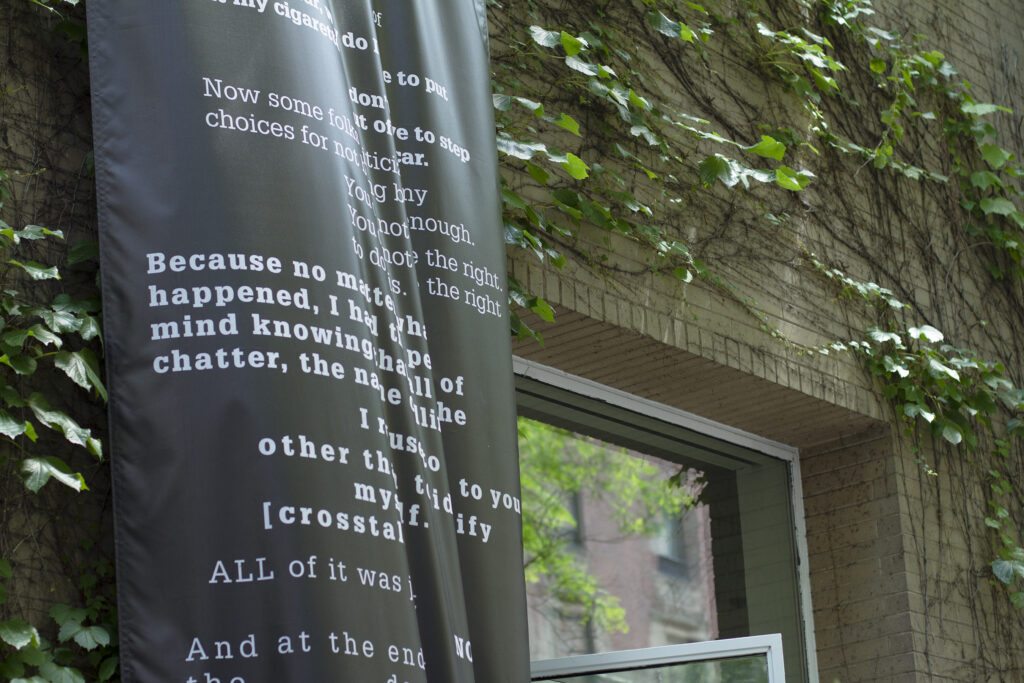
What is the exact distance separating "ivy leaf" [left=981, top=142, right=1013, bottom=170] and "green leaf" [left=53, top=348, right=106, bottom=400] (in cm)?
427

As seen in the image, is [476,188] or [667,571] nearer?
[476,188]

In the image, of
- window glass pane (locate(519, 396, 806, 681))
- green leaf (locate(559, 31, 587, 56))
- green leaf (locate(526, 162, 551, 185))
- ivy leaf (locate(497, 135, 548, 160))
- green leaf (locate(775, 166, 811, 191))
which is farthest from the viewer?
window glass pane (locate(519, 396, 806, 681))

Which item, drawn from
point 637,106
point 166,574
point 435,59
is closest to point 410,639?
point 166,574

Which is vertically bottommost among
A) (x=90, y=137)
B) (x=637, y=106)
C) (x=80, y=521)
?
(x=80, y=521)

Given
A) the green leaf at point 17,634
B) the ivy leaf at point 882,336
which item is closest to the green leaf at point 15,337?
the green leaf at point 17,634

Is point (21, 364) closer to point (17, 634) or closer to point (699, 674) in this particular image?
point (17, 634)

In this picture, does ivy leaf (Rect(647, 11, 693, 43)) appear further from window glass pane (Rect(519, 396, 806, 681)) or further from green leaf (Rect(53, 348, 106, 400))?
green leaf (Rect(53, 348, 106, 400))

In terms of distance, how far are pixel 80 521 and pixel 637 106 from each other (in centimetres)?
245

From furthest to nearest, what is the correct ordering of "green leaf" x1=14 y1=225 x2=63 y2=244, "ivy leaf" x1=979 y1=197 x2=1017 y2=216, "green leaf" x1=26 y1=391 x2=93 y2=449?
"ivy leaf" x1=979 y1=197 x2=1017 y2=216 → "green leaf" x1=14 y1=225 x2=63 y2=244 → "green leaf" x1=26 y1=391 x2=93 y2=449

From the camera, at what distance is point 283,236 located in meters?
3.03

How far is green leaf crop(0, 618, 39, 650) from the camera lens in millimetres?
2719

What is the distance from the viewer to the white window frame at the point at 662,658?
13.6 ft

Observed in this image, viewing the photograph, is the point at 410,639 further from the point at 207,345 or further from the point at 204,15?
the point at 204,15

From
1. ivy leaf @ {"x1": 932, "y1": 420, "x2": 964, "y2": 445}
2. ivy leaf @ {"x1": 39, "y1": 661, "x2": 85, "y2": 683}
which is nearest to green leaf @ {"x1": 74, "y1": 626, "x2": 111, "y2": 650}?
ivy leaf @ {"x1": 39, "y1": 661, "x2": 85, "y2": 683}
